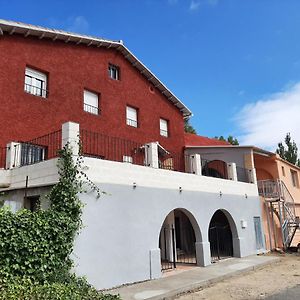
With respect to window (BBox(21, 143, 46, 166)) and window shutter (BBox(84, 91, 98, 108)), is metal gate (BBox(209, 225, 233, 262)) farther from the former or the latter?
window (BBox(21, 143, 46, 166))

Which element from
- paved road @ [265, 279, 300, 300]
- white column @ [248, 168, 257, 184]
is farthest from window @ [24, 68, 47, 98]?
white column @ [248, 168, 257, 184]

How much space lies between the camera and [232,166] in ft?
57.2

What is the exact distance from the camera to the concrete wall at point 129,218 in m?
9.51

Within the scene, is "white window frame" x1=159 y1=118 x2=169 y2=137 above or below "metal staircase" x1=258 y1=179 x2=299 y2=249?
above

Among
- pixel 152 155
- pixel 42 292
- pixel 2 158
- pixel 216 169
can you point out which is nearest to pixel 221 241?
pixel 216 169

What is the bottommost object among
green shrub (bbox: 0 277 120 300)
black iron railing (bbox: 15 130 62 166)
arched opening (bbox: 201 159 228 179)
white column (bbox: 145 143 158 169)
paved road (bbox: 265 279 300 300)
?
paved road (bbox: 265 279 300 300)

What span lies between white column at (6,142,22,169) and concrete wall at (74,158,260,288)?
12.0 ft

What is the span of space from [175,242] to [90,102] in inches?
309

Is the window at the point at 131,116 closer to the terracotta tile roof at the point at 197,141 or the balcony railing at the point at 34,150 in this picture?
the balcony railing at the point at 34,150

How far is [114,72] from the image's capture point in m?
18.7

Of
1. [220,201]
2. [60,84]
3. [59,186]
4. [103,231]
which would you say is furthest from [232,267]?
[60,84]

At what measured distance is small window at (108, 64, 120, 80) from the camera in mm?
18359

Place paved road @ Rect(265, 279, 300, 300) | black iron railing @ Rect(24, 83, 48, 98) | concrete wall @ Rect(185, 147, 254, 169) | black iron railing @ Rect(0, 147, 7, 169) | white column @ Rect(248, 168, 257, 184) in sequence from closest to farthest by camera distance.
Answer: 1. paved road @ Rect(265, 279, 300, 300)
2. black iron railing @ Rect(0, 147, 7, 169)
3. black iron railing @ Rect(24, 83, 48, 98)
4. white column @ Rect(248, 168, 257, 184)
5. concrete wall @ Rect(185, 147, 254, 169)

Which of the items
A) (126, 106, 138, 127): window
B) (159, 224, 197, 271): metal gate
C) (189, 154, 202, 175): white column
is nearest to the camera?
(159, 224, 197, 271): metal gate
